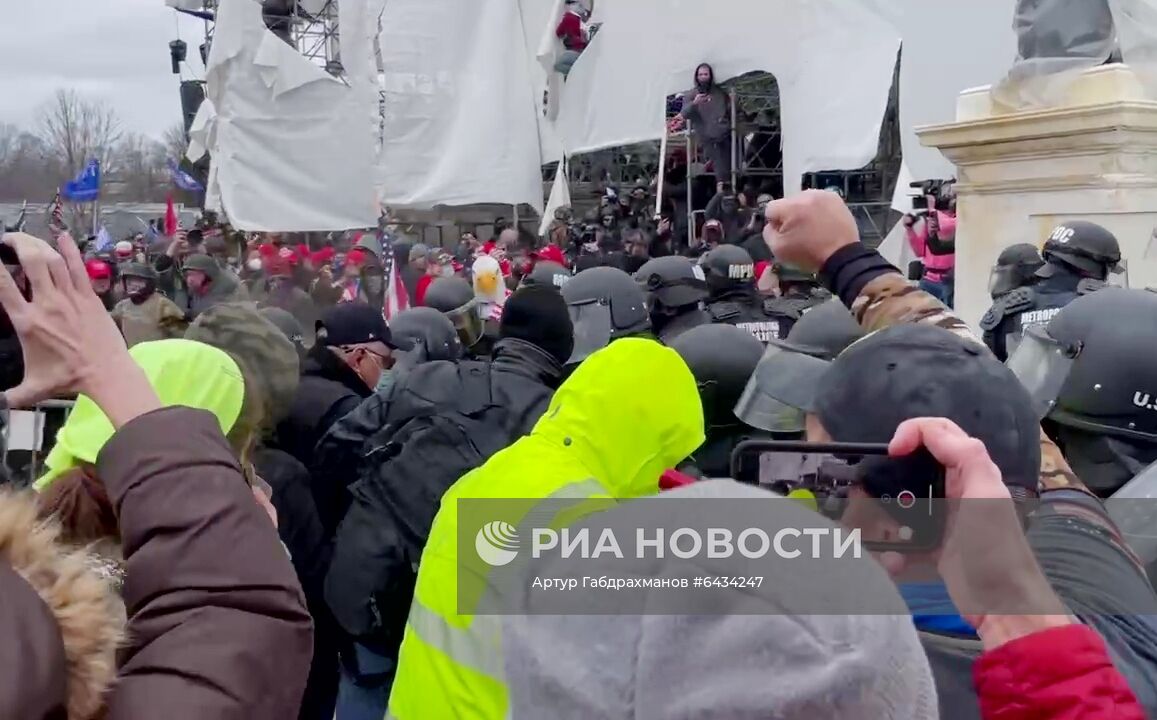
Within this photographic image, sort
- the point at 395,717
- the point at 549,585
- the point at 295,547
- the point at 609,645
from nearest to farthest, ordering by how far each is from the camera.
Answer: the point at 609,645 → the point at 549,585 → the point at 395,717 → the point at 295,547

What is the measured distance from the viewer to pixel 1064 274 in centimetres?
469

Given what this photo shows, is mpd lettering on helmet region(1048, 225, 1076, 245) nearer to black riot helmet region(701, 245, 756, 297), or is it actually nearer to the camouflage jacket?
black riot helmet region(701, 245, 756, 297)

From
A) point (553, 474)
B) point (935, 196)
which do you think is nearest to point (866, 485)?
point (553, 474)

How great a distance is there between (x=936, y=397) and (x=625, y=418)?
0.89m

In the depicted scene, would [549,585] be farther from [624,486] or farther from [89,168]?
[89,168]

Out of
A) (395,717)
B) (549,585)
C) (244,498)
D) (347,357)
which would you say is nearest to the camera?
(549,585)

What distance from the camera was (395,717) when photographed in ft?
7.08

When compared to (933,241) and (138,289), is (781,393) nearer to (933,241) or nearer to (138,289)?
(138,289)

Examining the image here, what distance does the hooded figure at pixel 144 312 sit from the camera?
593cm

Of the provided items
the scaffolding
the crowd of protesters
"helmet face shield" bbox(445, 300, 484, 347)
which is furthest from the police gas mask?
the scaffolding

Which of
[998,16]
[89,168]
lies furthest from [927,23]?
[89,168]

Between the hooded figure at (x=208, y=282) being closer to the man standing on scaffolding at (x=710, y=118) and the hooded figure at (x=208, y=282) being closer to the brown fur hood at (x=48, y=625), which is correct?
the man standing on scaffolding at (x=710, y=118)

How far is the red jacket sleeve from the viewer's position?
121 centimetres

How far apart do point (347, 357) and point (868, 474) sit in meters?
3.43
